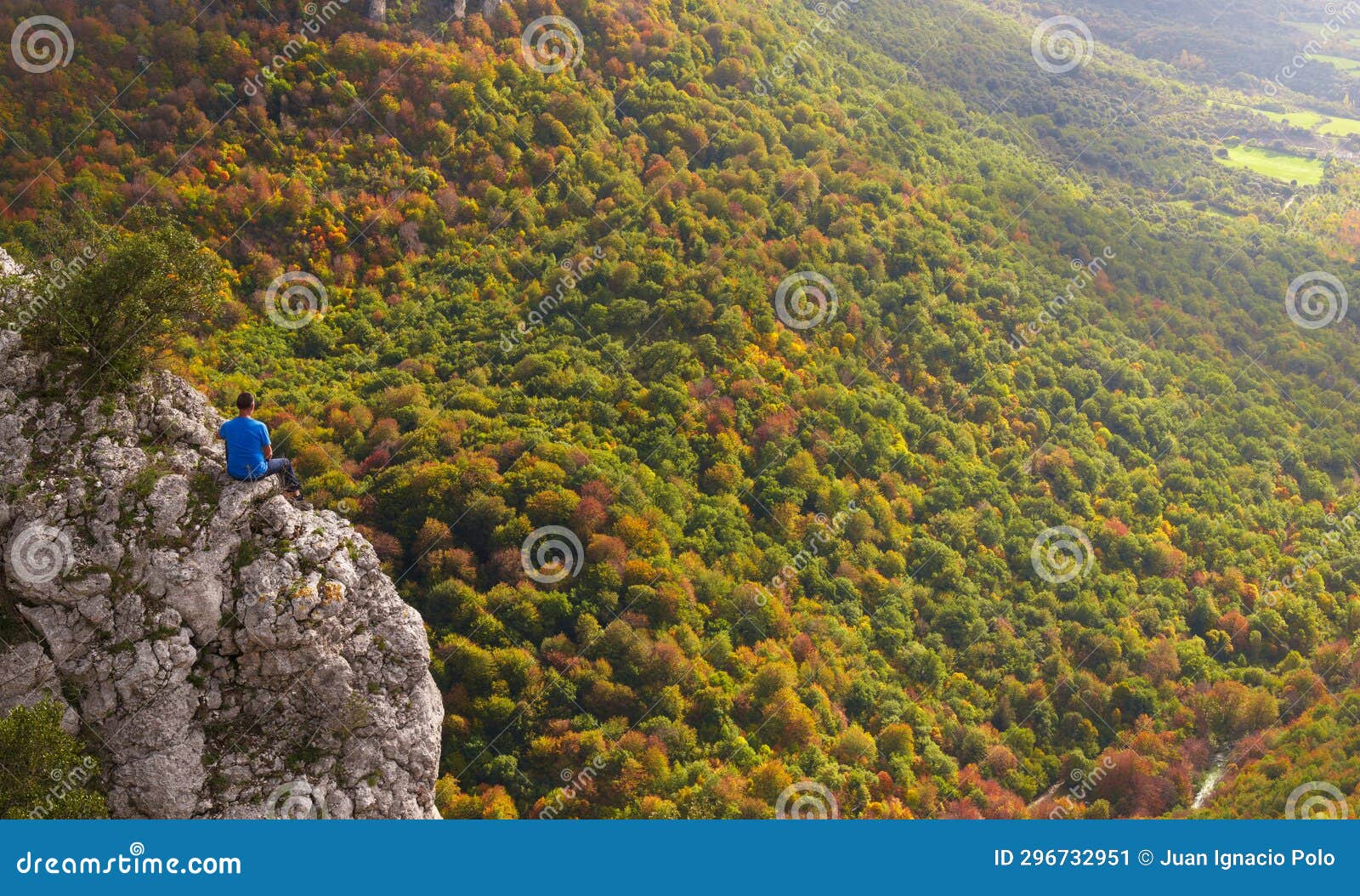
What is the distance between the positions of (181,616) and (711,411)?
102 feet

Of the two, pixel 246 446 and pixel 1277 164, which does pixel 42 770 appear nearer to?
pixel 246 446

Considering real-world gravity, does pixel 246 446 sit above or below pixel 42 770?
above

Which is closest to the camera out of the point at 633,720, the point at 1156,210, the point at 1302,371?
the point at 633,720

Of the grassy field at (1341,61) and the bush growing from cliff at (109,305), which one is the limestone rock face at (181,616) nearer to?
the bush growing from cliff at (109,305)

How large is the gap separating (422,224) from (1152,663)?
4675cm

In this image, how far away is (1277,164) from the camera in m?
126

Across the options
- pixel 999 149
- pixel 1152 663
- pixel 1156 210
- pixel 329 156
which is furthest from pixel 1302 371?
pixel 329 156

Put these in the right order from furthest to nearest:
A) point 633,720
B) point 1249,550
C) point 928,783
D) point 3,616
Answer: point 1249,550 < point 928,783 < point 633,720 < point 3,616

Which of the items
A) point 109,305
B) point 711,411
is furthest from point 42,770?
point 711,411

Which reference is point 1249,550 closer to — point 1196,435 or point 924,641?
point 1196,435

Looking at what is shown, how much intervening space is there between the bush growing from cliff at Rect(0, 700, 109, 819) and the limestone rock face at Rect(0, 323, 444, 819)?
494mm

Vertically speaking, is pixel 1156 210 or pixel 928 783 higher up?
pixel 1156 210

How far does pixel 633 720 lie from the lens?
33125 mm

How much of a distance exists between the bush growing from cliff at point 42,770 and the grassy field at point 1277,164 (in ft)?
461
